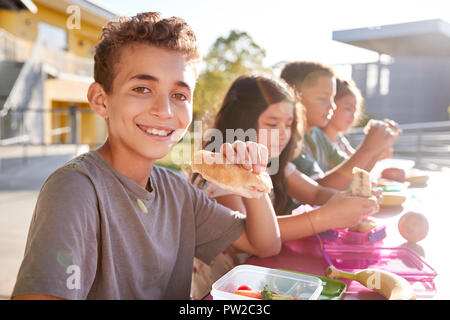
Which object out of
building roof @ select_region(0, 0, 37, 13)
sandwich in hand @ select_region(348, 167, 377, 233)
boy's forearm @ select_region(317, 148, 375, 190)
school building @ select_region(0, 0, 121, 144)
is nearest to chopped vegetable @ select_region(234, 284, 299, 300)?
sandwich in hand @ select_region(348, 167, 377, 233)

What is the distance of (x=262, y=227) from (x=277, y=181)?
28.1 inches

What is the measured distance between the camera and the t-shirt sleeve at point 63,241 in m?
0.79

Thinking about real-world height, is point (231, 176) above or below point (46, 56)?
below

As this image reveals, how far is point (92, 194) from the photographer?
1.00 meters

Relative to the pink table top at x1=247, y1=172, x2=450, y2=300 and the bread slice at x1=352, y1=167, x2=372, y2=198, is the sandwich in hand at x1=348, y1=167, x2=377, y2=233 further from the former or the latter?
the pink table top at x1=247, y1=172, x2=450, y2=300

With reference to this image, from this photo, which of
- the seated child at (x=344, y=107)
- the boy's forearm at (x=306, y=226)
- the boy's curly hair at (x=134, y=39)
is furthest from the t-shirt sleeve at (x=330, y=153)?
the boy's curly hair at (x=134, y=39)

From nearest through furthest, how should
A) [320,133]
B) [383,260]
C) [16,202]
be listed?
1. [383,260]
2. [320,133]
3. [16,202]

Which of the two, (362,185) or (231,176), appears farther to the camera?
(362,185)

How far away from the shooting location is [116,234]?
3.56 feet

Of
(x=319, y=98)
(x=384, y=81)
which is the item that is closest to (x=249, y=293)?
(x=319, y=98)

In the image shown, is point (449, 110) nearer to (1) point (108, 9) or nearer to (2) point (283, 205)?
(2) point (283, 205)

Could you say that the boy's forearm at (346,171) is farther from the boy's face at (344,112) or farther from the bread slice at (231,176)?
the bread slice at (231,176)

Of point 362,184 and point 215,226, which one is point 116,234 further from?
point 362,184
